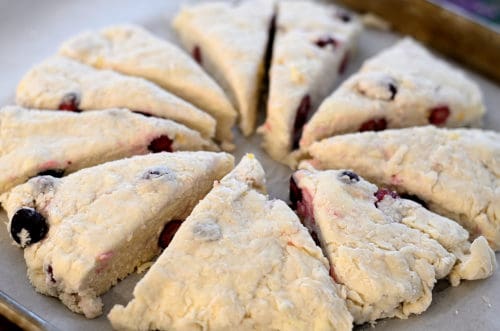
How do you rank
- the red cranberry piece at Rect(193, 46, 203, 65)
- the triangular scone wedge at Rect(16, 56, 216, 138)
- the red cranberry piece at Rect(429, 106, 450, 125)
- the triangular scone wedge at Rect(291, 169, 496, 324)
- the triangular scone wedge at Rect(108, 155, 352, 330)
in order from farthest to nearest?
the red cranberry piece at Rect(193, 46, 203, 65) < the red cranberry piece at Rect(429, 106, 450, 125) < the triangular scone wedge at Rect(16, 56, 216, 138) < the triangular scone wedge at Rect(291, 169, 496, 324) < the triangular scone wedge at Rect(108, 155, 352, 330)

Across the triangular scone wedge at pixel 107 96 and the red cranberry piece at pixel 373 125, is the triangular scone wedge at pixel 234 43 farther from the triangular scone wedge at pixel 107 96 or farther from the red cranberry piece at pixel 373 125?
the red cranberry piece at pixel 373 125

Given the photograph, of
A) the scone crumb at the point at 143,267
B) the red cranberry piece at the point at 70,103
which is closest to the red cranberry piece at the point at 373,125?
the scone crumb at the point at 143,267

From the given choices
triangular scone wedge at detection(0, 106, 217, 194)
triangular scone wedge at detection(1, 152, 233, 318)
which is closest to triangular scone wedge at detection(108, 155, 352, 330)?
triangular scone wedge at detection(1, 152, 233, 318)

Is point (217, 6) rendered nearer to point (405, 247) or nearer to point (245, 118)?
point (245, 118)

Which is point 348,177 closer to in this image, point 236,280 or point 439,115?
point 236,280

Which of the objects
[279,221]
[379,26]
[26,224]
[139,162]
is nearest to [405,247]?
[279,221]

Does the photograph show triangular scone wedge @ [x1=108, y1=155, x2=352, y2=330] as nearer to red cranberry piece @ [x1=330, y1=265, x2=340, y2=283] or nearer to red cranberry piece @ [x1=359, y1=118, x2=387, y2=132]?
red cranberry piece @ [x1=330, y1=265, x2=340, y2=283]

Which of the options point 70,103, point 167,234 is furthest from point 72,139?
point 167,234
